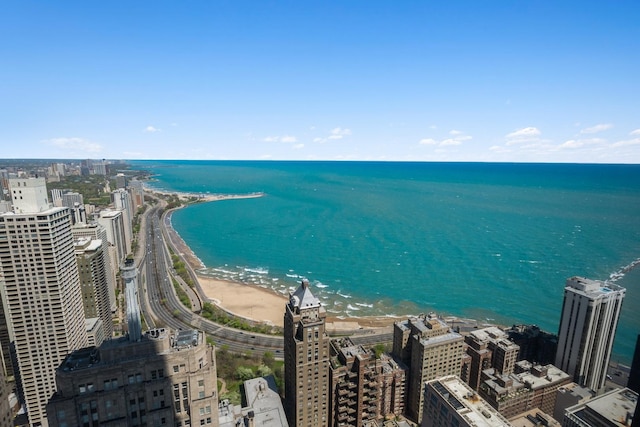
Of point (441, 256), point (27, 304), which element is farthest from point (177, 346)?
point (441, 256)

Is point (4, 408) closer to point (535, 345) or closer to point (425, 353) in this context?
point (425, 353)

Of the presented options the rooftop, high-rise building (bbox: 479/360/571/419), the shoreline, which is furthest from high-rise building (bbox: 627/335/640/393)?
the shoreline

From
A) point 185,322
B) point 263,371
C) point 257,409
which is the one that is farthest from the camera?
point 185,322

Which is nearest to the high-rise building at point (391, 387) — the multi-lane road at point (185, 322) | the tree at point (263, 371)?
the multi-lane road at point (185, 322)

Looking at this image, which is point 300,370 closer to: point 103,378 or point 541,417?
point 103,378

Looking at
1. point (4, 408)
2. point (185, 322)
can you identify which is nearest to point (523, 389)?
point (4, 408)

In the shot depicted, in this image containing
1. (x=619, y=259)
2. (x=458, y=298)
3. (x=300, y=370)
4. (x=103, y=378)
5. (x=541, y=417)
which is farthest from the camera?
(x=619, y=259)
